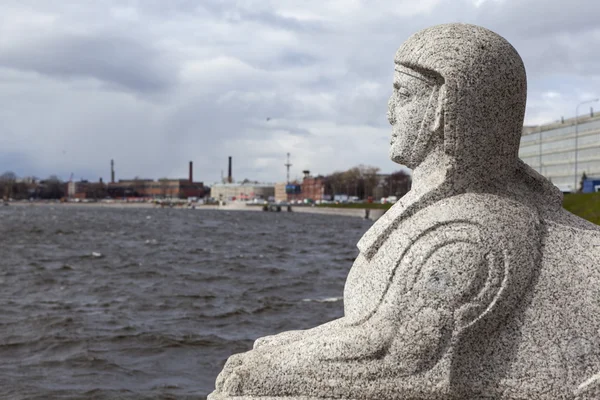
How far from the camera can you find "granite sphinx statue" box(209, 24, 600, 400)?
3.91 metres

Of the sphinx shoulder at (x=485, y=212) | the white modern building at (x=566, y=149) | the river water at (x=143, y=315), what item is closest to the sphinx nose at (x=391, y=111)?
the sphinx shoulder at (x=485, y=212)

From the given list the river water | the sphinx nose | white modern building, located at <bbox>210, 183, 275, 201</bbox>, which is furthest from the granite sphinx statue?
white modern building, located at <bbox>210, 183, 275, 201</bbox>

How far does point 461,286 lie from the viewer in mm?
3857

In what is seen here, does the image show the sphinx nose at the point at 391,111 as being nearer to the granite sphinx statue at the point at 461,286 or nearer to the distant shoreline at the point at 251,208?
the granite sphinx statue at the point at 461,286

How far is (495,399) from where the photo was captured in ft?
13.1

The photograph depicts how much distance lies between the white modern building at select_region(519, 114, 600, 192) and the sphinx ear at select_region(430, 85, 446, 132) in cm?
7141

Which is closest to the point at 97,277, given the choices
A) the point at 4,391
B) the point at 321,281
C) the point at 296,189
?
the point at 321,281

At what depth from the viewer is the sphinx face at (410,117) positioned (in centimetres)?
420

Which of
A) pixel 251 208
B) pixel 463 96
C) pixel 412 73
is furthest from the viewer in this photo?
pixel 251 208

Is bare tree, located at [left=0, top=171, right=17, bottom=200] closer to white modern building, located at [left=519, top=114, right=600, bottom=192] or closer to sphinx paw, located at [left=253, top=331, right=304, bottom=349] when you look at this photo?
white modern building, located at [left=519, top=114, right=600, bottom=192]

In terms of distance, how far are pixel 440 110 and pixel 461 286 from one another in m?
0.99

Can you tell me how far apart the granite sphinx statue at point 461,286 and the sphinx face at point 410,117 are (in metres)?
0.01

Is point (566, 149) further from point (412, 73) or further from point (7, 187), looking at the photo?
point (7, 187)

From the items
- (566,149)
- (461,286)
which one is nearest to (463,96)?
(461,286)
